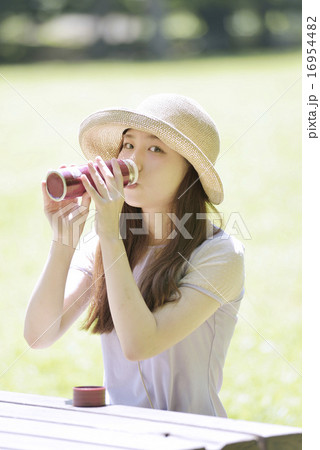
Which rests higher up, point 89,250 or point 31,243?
point 89,250

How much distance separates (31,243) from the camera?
5.58 metres

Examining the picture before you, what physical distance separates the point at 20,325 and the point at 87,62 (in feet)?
34.0

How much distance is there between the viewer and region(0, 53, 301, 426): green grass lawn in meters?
3.48

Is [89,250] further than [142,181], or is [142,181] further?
[89,250]

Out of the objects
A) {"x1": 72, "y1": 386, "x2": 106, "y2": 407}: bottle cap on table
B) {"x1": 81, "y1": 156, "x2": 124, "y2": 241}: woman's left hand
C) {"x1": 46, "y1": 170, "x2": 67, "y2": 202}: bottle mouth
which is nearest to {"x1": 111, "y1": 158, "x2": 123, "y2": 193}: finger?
{"x1": 81, "y1": 156, "x2": 124, "y2": 241}: woman's left hand

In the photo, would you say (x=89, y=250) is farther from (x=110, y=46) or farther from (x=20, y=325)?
(x=110, y=46)

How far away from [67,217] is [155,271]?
9.3 inches

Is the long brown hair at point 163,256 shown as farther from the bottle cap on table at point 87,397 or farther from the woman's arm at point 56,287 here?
the bottle cap on table at point 87,397

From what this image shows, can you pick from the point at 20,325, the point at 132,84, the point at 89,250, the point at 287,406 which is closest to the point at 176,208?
the point at 89,250

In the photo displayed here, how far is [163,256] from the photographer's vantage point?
5.62 feet

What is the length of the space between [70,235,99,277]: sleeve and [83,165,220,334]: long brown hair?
0.14ft

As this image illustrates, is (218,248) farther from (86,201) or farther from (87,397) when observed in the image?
(87,397)

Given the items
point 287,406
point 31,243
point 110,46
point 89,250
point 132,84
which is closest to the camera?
point 89,250

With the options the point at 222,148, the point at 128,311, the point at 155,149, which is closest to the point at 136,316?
the point at 128,311
